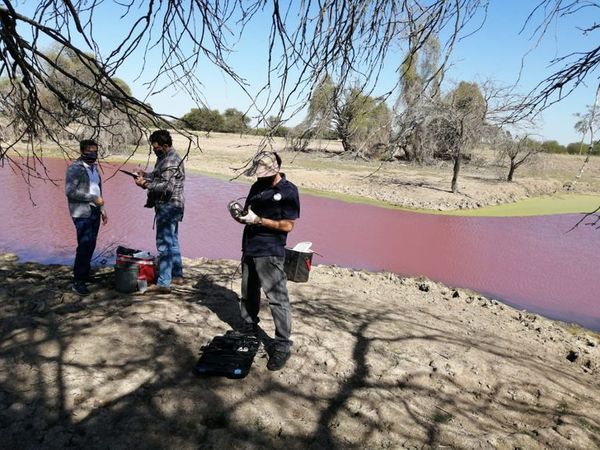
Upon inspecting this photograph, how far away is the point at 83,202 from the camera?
4.29m

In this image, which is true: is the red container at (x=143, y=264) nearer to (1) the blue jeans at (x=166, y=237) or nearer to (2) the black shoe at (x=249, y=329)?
(1) the blue jeans at (x=166, y=237)

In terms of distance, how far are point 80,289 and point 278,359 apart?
6.76 ft

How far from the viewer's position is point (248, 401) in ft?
9.61

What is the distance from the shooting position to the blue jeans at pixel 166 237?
14.2 ft

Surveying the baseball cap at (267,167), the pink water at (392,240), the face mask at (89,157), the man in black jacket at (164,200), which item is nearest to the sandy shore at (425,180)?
the pink water at (392,240)

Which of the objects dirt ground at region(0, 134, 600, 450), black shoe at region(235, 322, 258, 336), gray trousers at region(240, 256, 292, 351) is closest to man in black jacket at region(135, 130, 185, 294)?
dirt ground at region(0, 134, 600, 450)

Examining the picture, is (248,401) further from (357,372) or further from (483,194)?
(483,194)

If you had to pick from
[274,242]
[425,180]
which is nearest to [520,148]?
[425,180]

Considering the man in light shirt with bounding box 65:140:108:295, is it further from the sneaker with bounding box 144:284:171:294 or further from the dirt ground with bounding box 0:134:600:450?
the sneaker with bounding box 144:284:171:294

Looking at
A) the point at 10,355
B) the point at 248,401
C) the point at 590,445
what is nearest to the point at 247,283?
the point at 248,401

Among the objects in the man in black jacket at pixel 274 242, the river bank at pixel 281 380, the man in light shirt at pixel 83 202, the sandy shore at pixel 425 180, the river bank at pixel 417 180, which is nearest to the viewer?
the river bank at pixel 281 380

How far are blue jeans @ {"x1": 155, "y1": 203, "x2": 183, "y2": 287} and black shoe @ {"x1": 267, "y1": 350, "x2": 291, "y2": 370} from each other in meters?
1.53

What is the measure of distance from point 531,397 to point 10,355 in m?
3.60

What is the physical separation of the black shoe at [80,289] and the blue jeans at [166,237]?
24.4 inches
